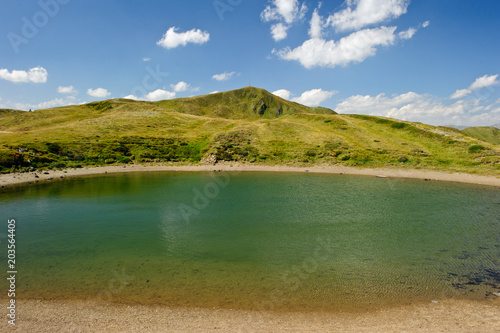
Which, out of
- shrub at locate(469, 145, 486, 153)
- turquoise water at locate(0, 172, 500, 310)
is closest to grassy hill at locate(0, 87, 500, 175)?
shrub at locate(469, 145, 486, 153)

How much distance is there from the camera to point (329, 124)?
358 feet

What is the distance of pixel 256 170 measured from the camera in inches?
2751

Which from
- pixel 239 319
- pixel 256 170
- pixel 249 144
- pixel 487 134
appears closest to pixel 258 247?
pixel 239 319

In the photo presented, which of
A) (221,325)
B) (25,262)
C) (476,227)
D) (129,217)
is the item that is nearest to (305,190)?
(476,227)

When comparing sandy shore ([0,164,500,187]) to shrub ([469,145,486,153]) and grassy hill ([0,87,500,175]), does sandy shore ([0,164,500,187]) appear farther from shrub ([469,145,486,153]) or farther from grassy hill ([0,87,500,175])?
shrub ([469,145,486,153])

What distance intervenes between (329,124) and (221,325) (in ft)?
351

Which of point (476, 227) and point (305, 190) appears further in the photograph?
point (305, 190)

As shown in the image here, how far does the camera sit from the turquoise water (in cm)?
1511

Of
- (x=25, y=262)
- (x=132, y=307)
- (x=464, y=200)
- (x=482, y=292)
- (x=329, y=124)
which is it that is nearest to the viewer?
(x=132, y=307)

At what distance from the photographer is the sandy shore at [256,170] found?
5181 centimetres

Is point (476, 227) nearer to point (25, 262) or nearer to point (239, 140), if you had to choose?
point (25, 262)

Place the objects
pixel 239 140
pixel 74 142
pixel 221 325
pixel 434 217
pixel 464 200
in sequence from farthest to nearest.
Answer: pixel 239 140 < pixel 74 142 < pixel 464 200 < pixel 434 217 < pixel 221 325

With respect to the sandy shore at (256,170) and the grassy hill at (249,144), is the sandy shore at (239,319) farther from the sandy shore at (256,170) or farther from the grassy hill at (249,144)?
the grassy hill at (249,144)

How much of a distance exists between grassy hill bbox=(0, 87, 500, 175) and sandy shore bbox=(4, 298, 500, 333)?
59.9m
